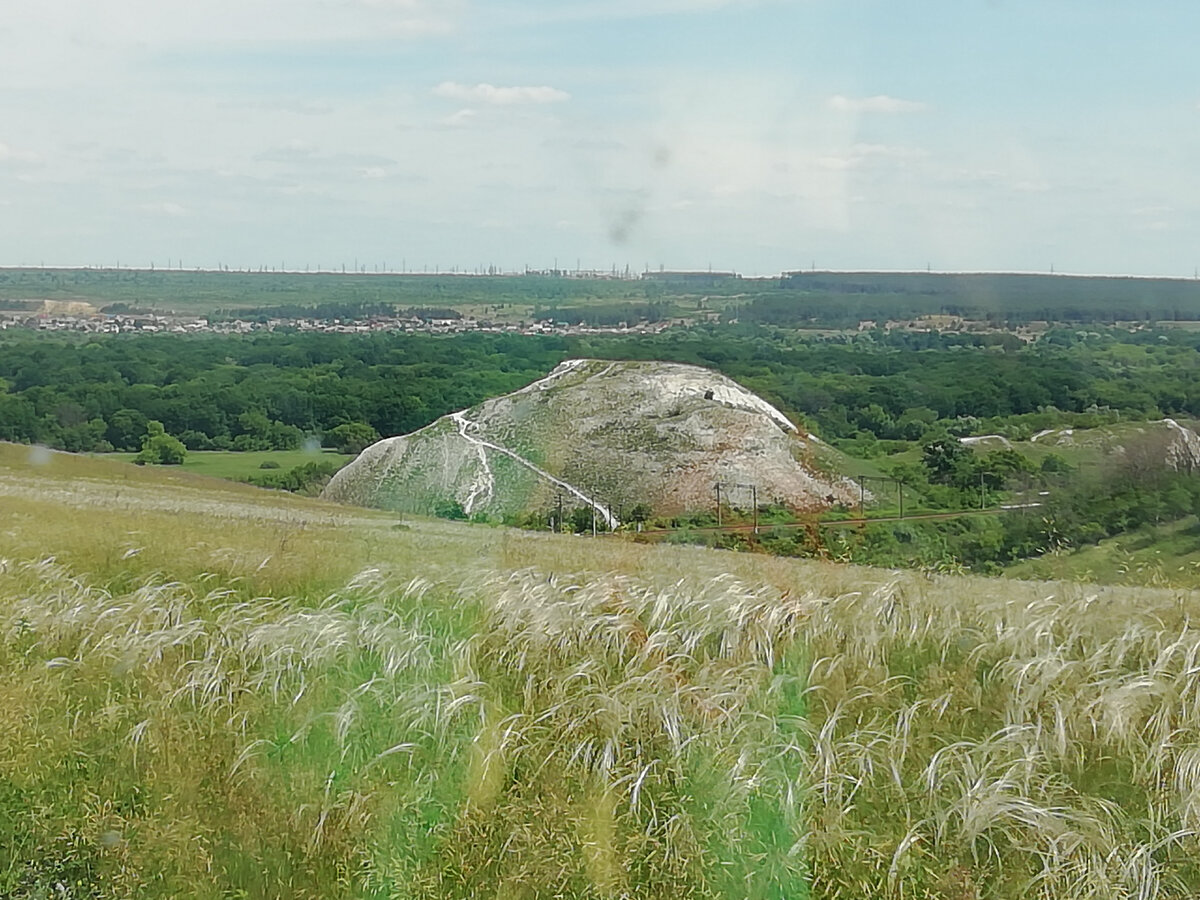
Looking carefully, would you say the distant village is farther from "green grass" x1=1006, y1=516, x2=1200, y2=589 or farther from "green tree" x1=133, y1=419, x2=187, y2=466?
"green grass" x1=1006, y1=516, x2=1200, y2=589

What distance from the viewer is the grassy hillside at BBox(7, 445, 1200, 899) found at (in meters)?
4.65

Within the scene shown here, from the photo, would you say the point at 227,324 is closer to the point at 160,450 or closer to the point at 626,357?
the point at 160,450

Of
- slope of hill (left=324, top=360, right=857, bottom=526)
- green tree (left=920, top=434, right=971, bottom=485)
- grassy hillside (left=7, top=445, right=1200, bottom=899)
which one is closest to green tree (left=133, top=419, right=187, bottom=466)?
slope of hill (left=324, top=360, right=857, bottom=526)

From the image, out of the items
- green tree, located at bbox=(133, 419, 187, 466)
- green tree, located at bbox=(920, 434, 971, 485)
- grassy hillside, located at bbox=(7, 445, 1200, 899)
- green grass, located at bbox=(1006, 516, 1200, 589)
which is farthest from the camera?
green tree, located at bbox=(133, 419, 187, 466)

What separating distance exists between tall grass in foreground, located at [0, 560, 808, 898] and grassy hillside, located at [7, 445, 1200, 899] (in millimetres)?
14

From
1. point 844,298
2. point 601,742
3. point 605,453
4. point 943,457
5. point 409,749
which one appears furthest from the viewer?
point 844,298

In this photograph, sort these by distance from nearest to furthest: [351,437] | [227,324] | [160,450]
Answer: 1. [351,437]
2. [160,450]
3. [227,324]

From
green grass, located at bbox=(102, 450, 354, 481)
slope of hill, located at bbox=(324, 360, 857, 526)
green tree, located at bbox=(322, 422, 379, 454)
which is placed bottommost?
green grass, located at bbox=(102, 450, 354, 481)

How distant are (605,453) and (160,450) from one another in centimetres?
1581

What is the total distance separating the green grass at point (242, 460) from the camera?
32188 mm

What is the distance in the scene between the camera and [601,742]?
538cm

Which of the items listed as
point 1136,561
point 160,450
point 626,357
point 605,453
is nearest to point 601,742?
point 1136,561

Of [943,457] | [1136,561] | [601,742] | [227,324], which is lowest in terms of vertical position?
[943,457]

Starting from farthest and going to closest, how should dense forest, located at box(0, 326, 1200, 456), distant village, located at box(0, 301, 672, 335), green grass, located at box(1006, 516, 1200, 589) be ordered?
1. distant village, located at box(0, 301, 672, 335)
2. dense forest, located at box(0, 326, 1200, 456)
3. green grass, located at box(1006, 516, 1200, 589)
